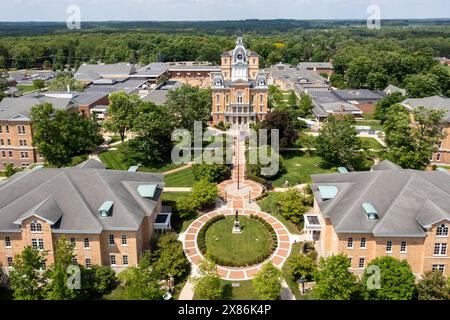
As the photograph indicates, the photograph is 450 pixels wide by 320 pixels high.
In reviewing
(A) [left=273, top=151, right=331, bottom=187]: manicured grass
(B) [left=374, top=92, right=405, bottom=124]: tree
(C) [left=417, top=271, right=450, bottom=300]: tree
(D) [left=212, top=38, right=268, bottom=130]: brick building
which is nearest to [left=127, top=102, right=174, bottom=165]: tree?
(A) [left=273, top=151, right=331, bottom=187]: manicured grass

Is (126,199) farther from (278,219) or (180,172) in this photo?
(180,172)

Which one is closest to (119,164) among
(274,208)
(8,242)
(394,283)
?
(274,208)

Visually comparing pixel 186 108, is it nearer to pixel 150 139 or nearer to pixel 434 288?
pixel 150 139

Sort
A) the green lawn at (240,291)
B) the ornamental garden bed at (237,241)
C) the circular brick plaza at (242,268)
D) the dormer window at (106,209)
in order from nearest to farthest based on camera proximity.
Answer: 1. the green lawn at (240,291)
2. the dormer window at (106,209)
3. the circular brick plaza at (242,268)
4. the ornamental garden bed at (237,241)

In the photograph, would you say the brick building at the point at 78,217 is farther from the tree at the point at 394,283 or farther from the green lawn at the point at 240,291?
the tree at the point at 394,283

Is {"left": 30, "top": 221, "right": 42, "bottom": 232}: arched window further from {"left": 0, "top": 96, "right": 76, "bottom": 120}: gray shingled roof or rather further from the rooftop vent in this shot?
Result: {"left": 0, "top": 96, "right": 76, "bottom": 120}: gray shingled roof

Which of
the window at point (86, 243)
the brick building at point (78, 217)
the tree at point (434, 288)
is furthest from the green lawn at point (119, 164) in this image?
the tree at point (434, 288)
